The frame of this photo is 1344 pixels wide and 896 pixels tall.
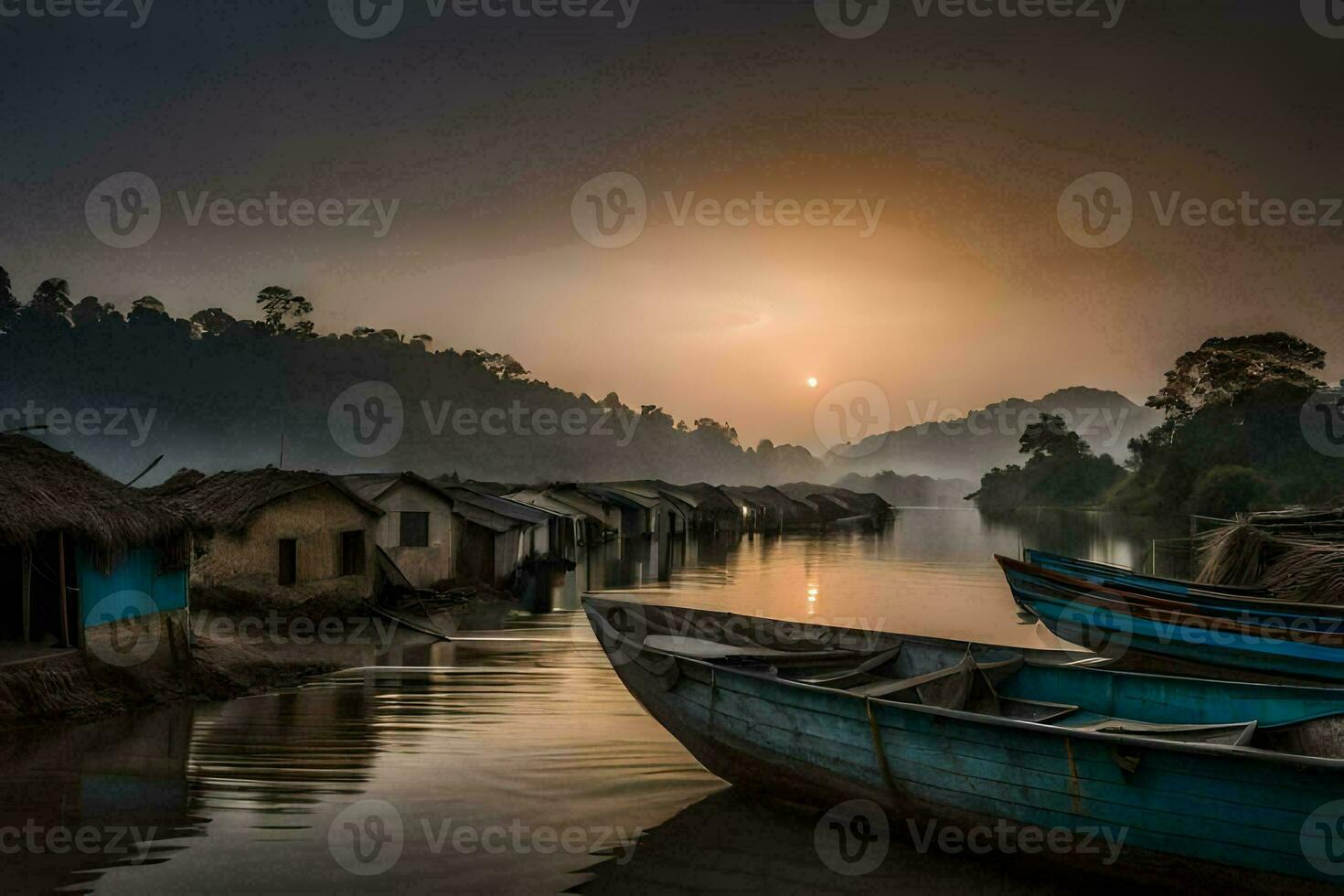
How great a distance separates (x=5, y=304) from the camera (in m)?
92.8

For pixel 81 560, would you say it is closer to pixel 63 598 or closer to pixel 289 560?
pixel 63 598

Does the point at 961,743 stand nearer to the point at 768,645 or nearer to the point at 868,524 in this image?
the point at 768,645

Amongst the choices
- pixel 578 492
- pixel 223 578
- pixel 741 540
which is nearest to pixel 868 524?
pixel 741 540

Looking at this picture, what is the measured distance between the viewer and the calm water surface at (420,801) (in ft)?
24.3

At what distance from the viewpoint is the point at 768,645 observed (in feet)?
38.0

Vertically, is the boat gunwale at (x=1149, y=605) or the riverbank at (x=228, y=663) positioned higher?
the boat gunwale at (x=1149, y=605)

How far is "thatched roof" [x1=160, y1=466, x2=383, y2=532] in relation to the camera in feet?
58.7

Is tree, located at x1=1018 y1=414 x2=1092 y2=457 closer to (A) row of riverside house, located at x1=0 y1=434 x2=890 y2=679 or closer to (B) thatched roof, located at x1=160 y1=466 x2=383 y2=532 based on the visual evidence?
(A) row of riverside house, located at x1=0 y1=434 x2=890 y2=679

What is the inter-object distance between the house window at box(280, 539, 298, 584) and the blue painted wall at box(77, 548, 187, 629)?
4994 millimetres

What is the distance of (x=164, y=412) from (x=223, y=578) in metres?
102

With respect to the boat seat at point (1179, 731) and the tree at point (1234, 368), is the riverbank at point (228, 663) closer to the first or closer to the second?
the boat seat at point (1179, 731)

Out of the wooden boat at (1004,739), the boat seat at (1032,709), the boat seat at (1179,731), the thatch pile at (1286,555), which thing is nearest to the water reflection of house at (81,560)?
the wooden boat at (1004,739)

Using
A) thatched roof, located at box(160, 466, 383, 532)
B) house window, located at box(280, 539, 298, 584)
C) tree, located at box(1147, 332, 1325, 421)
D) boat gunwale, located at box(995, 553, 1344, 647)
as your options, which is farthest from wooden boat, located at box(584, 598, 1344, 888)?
tree, located at box(1147, 332, 1325, 421)

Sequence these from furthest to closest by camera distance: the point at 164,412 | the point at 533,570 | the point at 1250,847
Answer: the point at 164,412 < the point at 533,570 < the point at 1250,847
